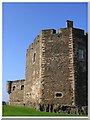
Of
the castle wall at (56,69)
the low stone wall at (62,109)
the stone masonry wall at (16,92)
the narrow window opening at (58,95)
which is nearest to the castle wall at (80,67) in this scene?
the castle wall at (56,69)

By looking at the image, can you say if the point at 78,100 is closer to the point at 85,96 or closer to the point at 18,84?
the point at 85,96

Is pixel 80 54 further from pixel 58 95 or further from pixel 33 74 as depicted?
pixel 33 74

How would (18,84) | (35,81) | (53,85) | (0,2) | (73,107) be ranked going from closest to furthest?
1. (0,2)
2. (73,107)
3. (53,85)
4. (35,81)
5. (18,84)

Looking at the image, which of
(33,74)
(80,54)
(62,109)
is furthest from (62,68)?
(33,74)

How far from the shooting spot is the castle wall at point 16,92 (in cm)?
2424

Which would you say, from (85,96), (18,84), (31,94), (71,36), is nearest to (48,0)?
(71,36)

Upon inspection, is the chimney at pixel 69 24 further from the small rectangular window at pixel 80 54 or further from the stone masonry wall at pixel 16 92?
the stone masonry wall at pixel 16 92

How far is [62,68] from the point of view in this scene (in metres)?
16.5

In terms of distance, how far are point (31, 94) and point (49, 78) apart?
295 centimetres

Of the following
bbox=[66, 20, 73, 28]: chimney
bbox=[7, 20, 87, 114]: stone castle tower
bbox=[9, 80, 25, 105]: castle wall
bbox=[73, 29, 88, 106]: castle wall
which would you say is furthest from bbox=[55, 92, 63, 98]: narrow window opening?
bbox=[9, 80, 25, 105]: castle wall

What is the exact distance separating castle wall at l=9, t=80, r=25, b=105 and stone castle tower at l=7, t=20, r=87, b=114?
687cm

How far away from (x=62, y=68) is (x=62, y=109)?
2411mm

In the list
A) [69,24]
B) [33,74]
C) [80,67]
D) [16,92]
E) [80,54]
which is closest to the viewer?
[80,67]

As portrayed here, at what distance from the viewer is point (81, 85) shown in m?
16.6
